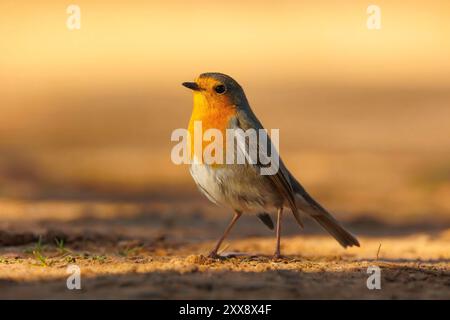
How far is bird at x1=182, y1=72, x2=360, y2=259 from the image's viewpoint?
7.39m

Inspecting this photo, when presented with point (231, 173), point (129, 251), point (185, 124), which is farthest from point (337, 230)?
point (185, 124)

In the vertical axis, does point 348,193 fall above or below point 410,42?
below

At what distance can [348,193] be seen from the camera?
1422 cm

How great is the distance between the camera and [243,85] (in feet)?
77.3

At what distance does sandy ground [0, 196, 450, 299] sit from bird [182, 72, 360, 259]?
469 millimetres

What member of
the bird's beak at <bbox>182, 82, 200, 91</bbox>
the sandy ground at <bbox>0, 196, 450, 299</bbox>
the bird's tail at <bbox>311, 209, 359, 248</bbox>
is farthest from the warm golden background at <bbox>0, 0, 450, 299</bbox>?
the bird's beak at <bbox>182, 82, 200, 91</bbox>

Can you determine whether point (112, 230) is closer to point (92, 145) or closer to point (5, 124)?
point (92, 145)

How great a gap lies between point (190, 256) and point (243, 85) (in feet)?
54.7

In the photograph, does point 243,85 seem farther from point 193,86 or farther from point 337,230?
point 193,86

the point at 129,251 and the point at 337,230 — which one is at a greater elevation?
the point at 337,230

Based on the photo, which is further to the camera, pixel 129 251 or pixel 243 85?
pixel 243 85
